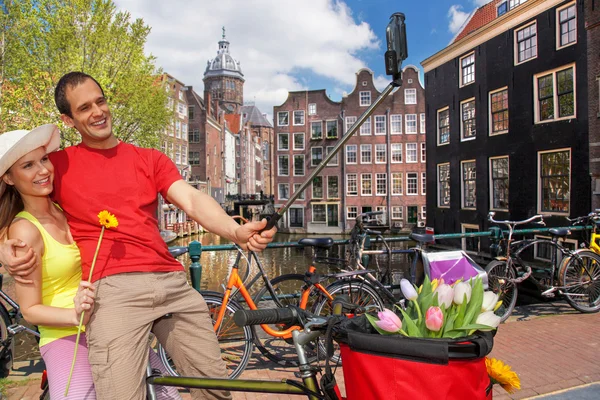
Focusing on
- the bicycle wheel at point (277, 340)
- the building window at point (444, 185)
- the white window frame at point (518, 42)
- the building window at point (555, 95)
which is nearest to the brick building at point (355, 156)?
the building window at point (444, 185)

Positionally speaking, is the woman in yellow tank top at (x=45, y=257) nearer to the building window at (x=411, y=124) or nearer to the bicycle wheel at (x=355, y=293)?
the bicycle wheel at (x=355, y=293)

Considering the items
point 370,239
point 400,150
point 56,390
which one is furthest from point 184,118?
point 56,390

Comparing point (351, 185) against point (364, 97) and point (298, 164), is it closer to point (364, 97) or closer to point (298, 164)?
point (298, 164)

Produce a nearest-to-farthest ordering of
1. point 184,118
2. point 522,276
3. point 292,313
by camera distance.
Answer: point 292,313
point 522,276
point 184,118

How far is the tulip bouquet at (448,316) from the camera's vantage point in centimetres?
107

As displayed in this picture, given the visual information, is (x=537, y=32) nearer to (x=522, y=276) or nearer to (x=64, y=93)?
Answer: (x=522, y=276)

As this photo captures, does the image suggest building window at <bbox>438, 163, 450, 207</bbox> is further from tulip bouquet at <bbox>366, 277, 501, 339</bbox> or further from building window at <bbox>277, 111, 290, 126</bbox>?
tulip bouquet at <bbox>366, 277, 501, 339</bbox>

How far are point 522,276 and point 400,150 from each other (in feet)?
95.3

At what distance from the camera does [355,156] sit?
33.7 m

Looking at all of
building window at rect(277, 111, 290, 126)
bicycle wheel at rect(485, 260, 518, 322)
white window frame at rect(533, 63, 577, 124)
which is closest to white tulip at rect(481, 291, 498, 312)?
bicycle wheel at rect(485, 260, 518, 322)

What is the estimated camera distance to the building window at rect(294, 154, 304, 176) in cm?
3531

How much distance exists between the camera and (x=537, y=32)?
563 inches

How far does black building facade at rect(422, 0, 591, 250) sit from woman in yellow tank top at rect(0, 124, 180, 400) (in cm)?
1400

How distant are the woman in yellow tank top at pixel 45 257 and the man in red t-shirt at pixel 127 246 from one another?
6cm
